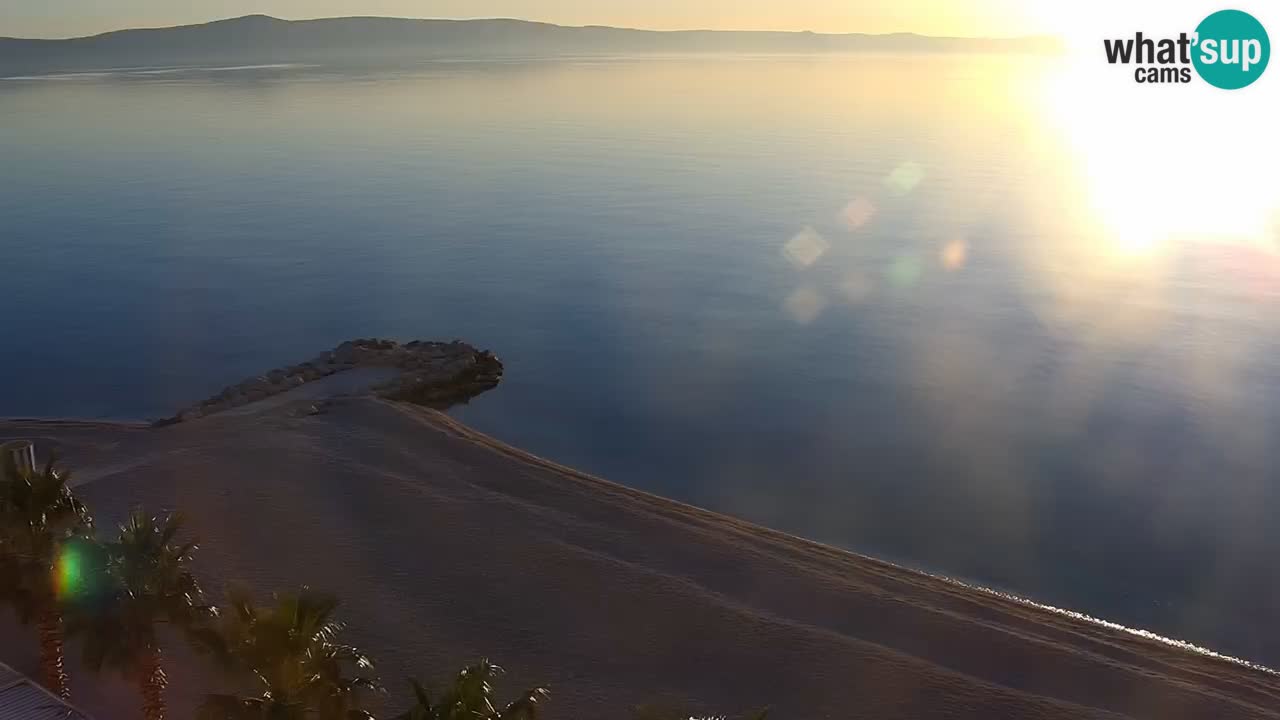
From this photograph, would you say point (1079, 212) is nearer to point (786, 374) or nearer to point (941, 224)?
point (941, 224)

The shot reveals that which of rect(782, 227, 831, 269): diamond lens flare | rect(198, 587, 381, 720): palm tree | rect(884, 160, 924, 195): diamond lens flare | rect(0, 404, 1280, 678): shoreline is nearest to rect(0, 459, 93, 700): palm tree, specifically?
rect(198, 587, 381, 720): palm tree

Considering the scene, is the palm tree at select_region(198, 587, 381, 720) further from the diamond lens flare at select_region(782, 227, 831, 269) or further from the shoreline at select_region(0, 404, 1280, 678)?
the diamond lens flare at select_region(782, 227, 831, 269)

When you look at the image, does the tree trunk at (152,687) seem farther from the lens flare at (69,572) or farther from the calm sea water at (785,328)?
the calm sea water at (785,328)

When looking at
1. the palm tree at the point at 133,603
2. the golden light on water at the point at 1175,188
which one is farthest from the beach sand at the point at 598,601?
the golden light on water at the point at 1175,188

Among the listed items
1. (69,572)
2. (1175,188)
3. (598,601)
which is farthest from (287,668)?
(1175,188)

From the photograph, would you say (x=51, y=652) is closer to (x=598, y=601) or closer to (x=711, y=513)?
(x=598, y=601)
